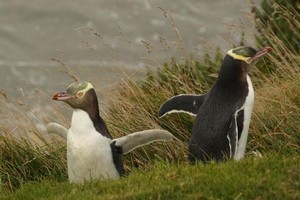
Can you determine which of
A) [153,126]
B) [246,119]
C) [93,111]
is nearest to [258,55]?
[246,119]

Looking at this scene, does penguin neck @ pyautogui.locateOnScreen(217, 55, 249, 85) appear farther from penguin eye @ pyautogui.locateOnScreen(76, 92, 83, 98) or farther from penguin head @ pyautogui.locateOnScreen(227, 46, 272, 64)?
penguin eye @ pyautogui.locateOnScreen(76, 92, 83, 98)

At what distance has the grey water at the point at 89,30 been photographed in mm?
28925

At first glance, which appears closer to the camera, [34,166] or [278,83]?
[34,166]

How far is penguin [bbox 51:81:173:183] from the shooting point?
7219 mm

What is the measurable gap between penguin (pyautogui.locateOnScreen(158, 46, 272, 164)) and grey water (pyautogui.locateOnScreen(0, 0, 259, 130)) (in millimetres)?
19307

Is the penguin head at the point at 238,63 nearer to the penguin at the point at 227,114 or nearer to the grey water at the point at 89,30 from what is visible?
the penguin at the point at 227,114

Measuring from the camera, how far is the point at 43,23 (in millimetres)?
34000

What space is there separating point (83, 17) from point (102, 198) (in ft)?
91.6

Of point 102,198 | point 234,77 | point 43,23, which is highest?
point 234,77

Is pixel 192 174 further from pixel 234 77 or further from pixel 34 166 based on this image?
pixel 34 166

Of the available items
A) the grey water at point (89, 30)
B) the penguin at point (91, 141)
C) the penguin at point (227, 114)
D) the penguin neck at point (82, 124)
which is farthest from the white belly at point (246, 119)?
the grey water at point (89, 30)

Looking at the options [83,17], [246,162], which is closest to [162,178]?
[246,162]

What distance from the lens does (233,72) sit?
23.5ft

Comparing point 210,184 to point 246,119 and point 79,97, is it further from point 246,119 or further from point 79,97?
point 79,97
